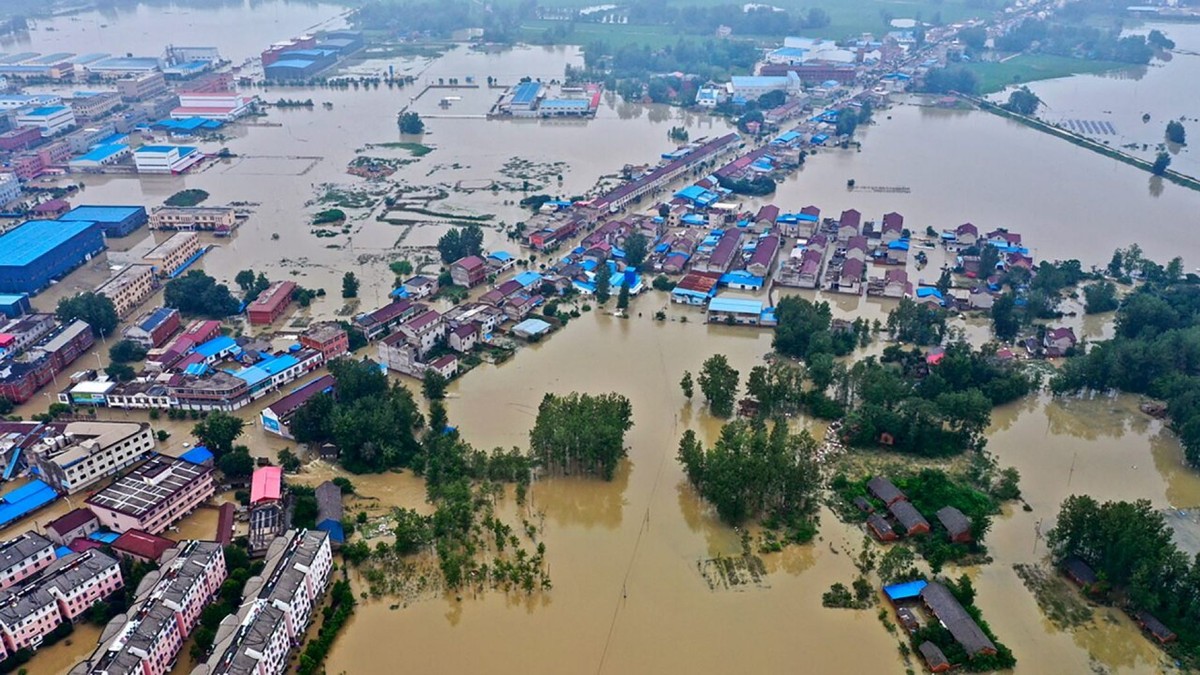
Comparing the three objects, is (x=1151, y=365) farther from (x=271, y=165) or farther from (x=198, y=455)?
(x=271, y=165)

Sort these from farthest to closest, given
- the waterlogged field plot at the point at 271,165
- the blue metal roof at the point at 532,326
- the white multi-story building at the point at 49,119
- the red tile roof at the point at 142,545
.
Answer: the white multi-story building at the point at 49,119
the waterlogged field plot at the point at 271,165
the blue metal roof at the point at 532,326
the red tile roof at the point at 142,545

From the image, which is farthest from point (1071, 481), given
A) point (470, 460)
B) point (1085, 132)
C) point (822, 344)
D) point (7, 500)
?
point (1085, 132)

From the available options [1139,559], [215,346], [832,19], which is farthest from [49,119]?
[832,19]

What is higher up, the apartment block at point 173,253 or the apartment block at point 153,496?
the apartment block at point 173,253

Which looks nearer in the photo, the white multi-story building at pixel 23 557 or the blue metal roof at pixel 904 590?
the white multi-story building at pixel 23 557

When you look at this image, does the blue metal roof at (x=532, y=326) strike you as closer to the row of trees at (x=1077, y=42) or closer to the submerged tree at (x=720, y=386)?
the submerged tree at (x=720, y=386)

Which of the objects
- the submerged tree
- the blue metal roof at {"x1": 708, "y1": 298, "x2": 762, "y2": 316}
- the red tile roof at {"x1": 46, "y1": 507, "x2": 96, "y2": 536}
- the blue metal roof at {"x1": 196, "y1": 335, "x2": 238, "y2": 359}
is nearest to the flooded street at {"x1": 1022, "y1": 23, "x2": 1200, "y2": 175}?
the blue metal roof at {"x1": 708, "y1": 298, "x2": 762, "y2": 316}

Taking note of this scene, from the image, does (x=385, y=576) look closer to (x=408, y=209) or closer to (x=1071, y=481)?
(x=1071, y=481)

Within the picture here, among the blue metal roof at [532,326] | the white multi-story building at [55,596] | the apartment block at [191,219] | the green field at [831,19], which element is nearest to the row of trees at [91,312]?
the apartment block at [191,219]
